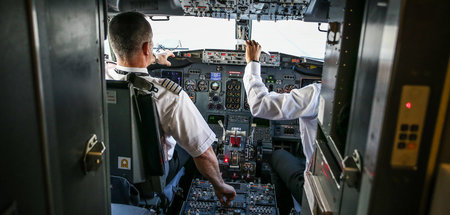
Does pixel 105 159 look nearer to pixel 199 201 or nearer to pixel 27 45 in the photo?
pixel 27 45

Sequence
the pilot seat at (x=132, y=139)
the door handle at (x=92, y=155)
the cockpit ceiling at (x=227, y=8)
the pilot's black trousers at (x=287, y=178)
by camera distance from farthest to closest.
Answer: the cockpit ceiling at (x=227, y=8) < the pilot's black trousers at (x=287, y=178) < the pilot seat at (x=132, y=139) < the door handle at (x=92, y=155)

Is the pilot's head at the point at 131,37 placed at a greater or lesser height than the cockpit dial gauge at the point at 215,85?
greater

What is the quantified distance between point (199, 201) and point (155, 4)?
2.09 metres

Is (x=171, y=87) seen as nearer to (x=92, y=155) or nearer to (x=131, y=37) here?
(x=131, y=37)

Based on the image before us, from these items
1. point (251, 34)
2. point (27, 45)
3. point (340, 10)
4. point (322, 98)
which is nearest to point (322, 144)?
point (322, 98)

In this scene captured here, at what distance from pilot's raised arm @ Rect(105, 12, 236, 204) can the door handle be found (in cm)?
85

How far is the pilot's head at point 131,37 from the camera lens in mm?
2027

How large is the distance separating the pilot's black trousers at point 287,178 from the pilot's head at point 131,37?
1633mm

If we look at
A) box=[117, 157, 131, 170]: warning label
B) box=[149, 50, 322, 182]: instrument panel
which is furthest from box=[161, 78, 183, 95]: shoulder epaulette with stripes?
box=[149, 50, 322, 182]: instrument panel

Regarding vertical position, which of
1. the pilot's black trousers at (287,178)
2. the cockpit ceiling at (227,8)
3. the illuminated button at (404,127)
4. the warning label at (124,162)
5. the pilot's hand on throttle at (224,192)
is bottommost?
the pilot's black trousers at (287,178)

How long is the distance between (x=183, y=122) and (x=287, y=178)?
1.41m

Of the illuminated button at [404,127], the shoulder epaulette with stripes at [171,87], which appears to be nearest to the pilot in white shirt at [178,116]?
the shoulder epaulette with stripes at [171,87]

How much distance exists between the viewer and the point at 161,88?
2.05m

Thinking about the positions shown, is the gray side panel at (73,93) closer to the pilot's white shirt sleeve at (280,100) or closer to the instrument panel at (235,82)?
the pilot's white shirt sleeve at (280,100)
